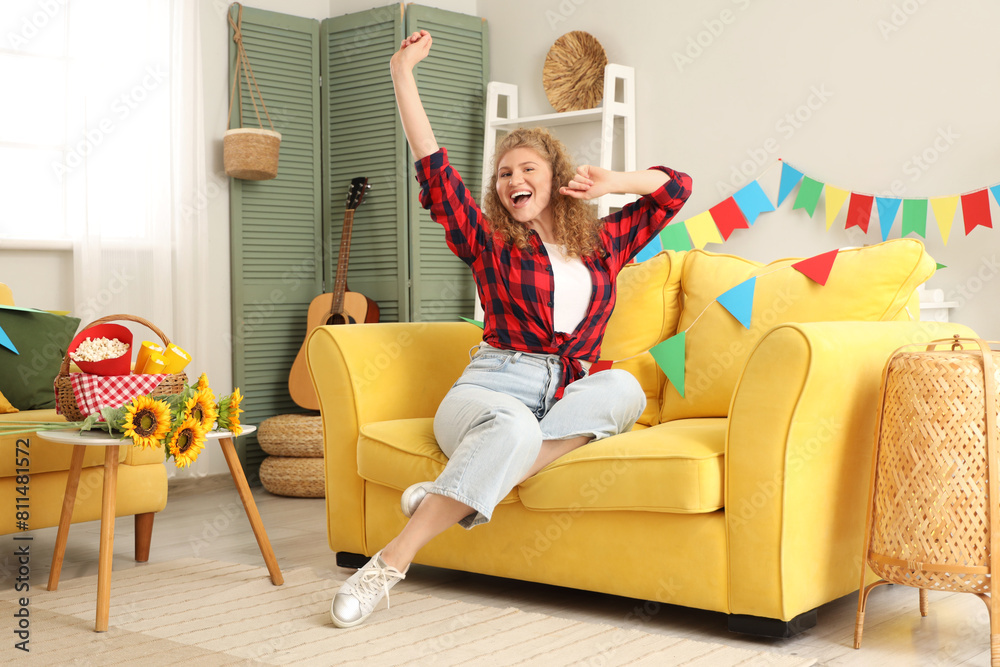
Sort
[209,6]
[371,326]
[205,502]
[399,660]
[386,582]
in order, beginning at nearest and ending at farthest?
[399,660]
[386,582]
[371,326]
[205,502]
[209,6]

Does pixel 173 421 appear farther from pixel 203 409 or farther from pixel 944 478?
pixel 944 478

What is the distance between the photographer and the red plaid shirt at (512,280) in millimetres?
2191

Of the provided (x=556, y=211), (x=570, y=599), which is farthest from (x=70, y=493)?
(x=556, y=211)

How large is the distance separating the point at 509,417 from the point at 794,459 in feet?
1.83

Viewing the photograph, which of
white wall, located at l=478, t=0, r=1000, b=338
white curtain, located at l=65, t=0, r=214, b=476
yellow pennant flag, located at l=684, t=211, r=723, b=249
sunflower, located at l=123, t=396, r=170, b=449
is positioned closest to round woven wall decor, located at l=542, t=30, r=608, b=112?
white wall, located at l=478, t=0, r=1000, b=338

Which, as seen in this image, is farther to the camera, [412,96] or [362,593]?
[412,96]

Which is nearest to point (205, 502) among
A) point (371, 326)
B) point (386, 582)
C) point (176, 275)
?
point (176, 275)

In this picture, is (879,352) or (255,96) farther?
(255,96)

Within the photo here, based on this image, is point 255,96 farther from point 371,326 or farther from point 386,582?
point 386,582

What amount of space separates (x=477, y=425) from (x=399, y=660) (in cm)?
49

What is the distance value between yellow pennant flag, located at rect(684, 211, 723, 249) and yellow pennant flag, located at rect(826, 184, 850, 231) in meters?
0.38

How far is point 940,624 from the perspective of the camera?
1967 millimetres

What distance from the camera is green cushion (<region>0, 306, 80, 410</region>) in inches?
109

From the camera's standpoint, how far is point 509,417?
1962 mm
